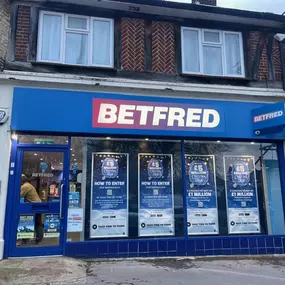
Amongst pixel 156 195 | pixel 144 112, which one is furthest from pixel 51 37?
pixel 156 195

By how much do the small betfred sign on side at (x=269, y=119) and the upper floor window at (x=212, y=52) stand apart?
51.3 inches

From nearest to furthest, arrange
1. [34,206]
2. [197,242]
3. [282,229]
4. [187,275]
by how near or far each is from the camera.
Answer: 1. [187,275]
2. [34,206]
3. [197,242]
4. [282,229]

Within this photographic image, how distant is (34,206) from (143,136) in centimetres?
306

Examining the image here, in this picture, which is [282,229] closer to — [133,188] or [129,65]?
[133,188]

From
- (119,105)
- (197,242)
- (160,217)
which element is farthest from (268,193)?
(119,105)

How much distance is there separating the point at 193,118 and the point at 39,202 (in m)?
4.24

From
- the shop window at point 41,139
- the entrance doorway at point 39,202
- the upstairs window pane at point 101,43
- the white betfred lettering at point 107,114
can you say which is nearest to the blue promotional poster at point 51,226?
the entrance doorway at point 39,202

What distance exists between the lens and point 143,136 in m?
7.81

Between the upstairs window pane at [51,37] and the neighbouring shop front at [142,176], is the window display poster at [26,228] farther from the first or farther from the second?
the upstairs window pane at [51,37]

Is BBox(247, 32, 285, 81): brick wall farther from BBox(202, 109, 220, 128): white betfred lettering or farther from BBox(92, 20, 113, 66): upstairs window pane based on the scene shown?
BBox(92, 20, 113, 66): upstairs window pane

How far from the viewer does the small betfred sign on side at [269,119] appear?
297 inches

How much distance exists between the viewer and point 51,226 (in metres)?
7.04

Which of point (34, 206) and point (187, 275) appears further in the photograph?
point (34, 206)

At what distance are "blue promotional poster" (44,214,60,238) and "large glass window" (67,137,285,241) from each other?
30 cm
